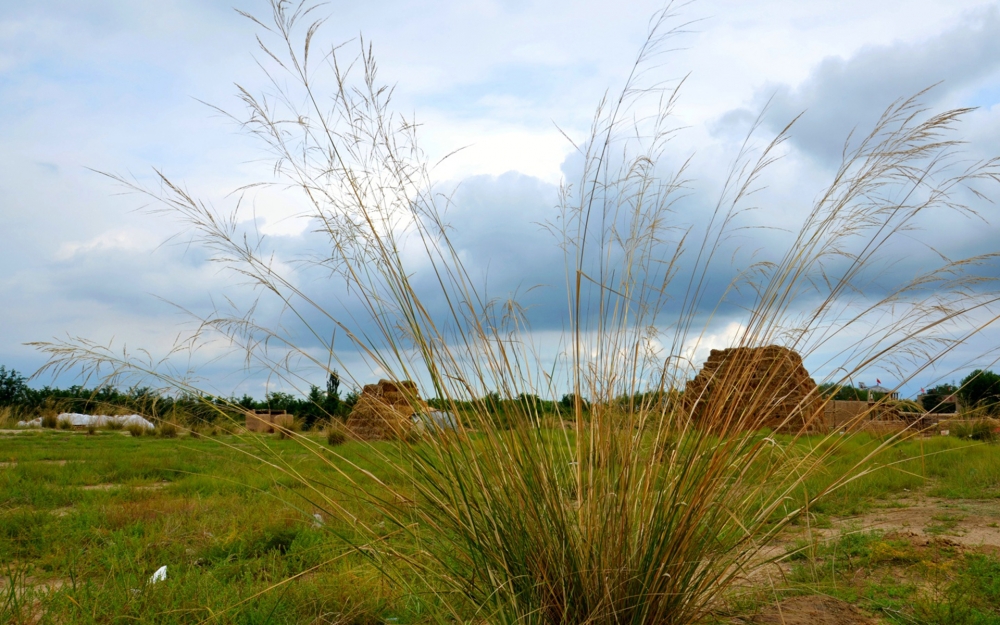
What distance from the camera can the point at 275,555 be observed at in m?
2.55

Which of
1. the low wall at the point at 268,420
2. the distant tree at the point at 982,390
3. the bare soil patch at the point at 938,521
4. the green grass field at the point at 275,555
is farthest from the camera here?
the bare soil patch at the point at 938,521

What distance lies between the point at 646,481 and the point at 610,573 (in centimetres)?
25

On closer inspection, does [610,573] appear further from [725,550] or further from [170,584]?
[170,584]

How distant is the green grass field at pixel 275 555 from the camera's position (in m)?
1.91

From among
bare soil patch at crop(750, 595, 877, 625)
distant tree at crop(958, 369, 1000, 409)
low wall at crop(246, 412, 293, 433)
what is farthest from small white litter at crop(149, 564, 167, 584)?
distant tree at crop(958, 369, 1000, 409)

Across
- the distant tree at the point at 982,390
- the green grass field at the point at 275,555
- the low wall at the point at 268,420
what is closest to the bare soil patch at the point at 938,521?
the green grass field at the point at 275,555

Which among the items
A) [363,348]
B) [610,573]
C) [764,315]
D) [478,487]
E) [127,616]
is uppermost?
[764,315]

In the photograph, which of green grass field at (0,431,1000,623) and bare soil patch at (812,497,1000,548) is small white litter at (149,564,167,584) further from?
bare soil patch at (812,497,1000,548)

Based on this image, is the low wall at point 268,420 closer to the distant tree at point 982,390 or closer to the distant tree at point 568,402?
the distant tree at point 568,402

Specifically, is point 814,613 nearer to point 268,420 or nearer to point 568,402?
point 568,402

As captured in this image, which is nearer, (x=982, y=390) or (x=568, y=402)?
(x=568, y=402)

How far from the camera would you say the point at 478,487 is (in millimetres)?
1685

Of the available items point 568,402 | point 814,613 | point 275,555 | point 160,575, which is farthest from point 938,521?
point 160,575

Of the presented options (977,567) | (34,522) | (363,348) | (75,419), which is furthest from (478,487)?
(75,419)
